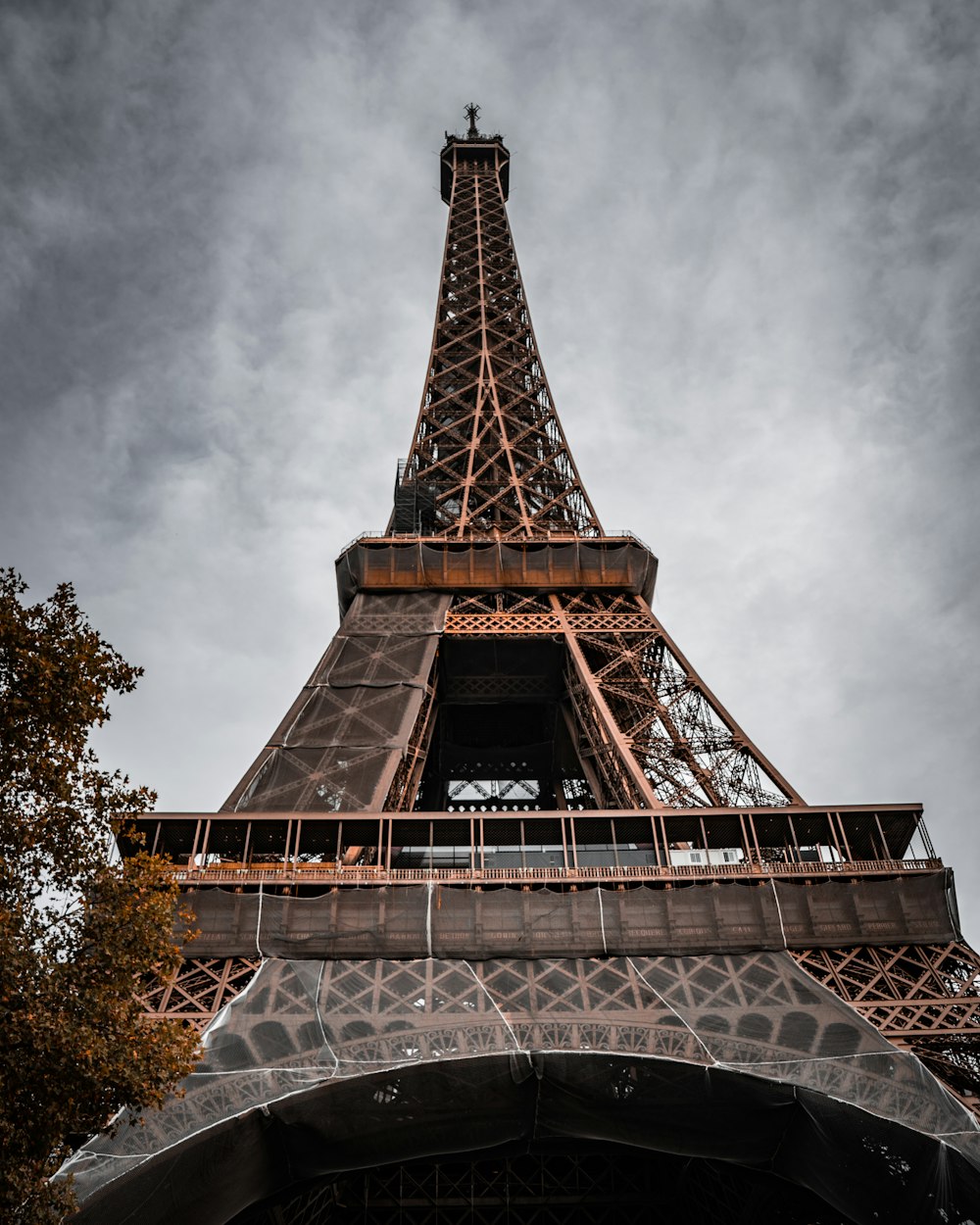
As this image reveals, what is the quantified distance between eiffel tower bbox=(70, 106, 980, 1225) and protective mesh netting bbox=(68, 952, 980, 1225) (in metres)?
0.05

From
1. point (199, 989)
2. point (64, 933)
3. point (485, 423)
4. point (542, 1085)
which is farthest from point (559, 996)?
point (485, 423)

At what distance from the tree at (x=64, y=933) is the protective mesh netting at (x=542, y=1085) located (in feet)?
12.2

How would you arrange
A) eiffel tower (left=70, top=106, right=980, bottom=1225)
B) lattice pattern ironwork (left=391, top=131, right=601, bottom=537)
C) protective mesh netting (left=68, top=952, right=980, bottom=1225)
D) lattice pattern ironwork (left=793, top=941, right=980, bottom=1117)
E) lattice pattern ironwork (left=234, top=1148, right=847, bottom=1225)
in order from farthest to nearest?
lattice pattern ironwork (left=391, top=131, right=601, bottom=537) → lattice pattern ironwork (left=234, top=1148, right=847, bottom=1225) → lattice pattern ironwork (left=793, top=941, right=980, bottom=1117) → eiffel tower (left=70, top=106, right=980, bottom=1225) → protective mesh netting (left=68, top=952, right=980, bottom=1225)

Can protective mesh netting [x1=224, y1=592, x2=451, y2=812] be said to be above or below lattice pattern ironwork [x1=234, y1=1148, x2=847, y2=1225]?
above

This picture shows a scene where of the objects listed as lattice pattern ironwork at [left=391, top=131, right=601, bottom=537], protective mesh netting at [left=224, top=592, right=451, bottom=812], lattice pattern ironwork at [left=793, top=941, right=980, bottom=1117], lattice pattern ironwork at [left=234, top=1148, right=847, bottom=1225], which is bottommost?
lattice pattern ironwork at [left=234, top=1148, right=847, bottom=1225]

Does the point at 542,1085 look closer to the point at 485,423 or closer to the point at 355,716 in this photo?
the point at 355,716

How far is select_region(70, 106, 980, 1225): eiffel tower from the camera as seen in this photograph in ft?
51.1

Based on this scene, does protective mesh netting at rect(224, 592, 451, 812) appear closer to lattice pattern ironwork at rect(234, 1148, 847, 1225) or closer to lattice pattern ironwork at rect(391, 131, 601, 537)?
lattice pattern ironwork at rect(391, 131, 601, 537)

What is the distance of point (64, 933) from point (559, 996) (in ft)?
31.3

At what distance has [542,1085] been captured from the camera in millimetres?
16797

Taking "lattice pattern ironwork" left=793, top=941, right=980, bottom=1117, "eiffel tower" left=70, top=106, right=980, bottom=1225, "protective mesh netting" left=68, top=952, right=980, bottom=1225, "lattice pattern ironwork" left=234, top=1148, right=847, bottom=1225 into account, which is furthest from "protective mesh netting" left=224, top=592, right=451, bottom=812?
"lattice pattern ironwork" left=793, top=941, right=980, bottom=1117

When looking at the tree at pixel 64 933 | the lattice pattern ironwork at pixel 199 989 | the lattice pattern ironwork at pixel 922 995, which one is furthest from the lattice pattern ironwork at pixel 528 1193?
the tree at pixel 64 933

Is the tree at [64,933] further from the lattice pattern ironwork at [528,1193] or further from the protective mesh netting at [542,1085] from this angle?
the lattice pattern ironwork at [528,1193]

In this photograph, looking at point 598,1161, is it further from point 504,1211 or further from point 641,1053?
point 641,1053
